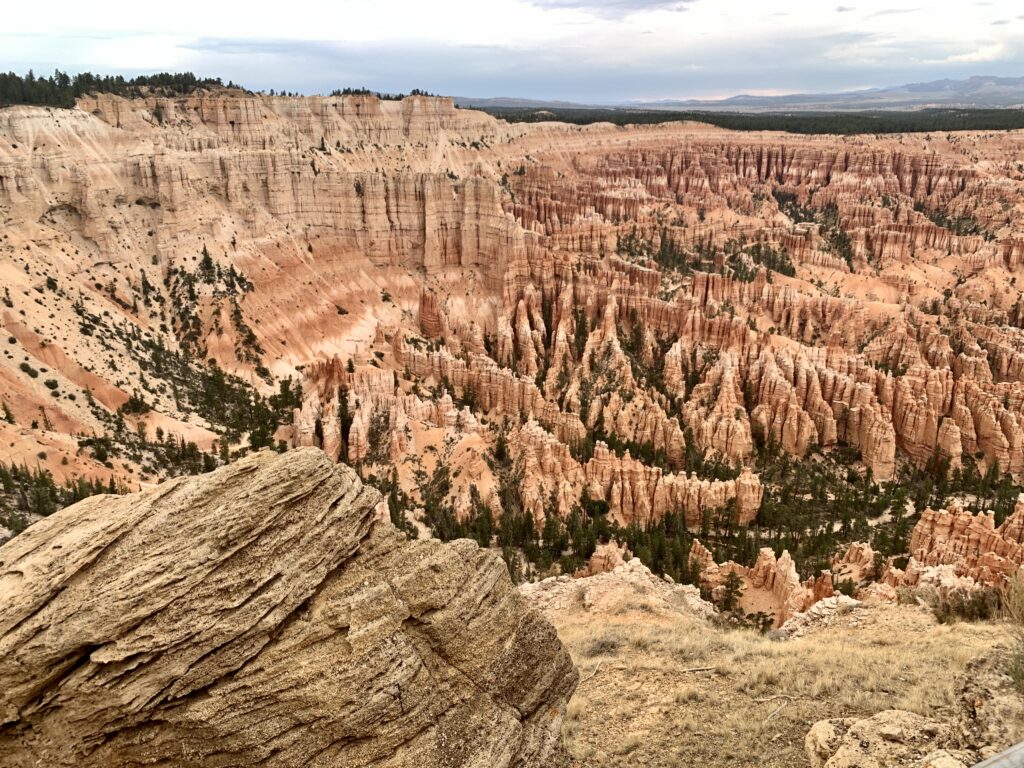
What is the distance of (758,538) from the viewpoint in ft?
113

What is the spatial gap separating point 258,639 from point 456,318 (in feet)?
167

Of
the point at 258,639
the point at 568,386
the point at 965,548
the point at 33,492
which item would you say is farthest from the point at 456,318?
the point at 258,639

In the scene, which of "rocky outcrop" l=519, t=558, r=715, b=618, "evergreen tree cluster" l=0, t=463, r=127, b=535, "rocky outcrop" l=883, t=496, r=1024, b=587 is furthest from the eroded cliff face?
"rocky outcrop" l=519, t=558, r=715, b=618

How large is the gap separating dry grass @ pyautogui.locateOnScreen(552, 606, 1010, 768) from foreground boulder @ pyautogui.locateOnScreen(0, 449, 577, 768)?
231cm

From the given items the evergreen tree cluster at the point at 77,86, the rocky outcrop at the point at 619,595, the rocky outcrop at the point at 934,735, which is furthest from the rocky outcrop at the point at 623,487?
the evergreen tree cluster at the point at 77,86

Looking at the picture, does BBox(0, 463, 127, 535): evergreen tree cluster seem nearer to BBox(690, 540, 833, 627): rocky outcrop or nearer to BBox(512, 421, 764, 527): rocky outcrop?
BBox(512, 421, 764, 527): rocky outcrop

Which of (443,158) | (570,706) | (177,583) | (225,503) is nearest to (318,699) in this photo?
(177,583)

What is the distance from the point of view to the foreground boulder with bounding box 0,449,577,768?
763 centimetres

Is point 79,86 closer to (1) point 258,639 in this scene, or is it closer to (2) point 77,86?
(2) point 77,86

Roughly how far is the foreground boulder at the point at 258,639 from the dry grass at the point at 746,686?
2310 millimetres

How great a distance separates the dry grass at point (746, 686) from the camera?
1098cm

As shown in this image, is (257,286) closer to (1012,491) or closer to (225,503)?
(225,503)

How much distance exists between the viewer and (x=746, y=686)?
42.2 feet

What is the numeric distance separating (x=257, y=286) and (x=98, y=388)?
61.0 feet
